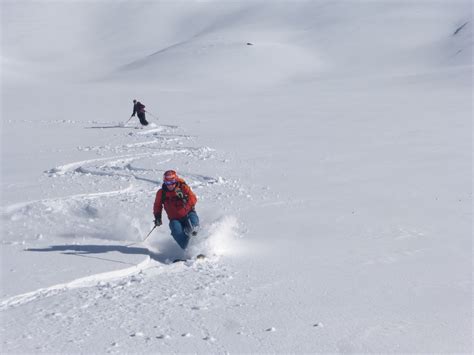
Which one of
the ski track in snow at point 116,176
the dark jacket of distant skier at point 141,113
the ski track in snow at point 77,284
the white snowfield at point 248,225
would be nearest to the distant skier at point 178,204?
the white snowfield at point 248,225

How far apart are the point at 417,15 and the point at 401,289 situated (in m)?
60.2

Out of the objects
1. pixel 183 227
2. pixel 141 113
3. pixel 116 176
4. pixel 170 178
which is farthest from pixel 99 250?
pixel 141 113

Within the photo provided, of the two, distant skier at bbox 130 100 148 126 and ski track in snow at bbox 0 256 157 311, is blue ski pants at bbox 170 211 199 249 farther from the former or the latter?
distant skier at bbox 130 100 148 126

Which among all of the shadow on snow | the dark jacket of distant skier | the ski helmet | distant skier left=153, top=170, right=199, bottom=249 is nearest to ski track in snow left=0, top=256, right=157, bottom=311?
the shadow on snow

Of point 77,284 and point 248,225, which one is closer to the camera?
point 77,284

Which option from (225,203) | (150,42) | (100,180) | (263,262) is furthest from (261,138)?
(150,42)

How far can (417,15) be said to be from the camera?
61.3 meters

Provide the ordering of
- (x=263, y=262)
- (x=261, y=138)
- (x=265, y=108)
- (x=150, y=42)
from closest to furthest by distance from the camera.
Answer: (x=263, y=262) → (x=261, y=138) → (x=265, y=108) → (x=150, y=42)

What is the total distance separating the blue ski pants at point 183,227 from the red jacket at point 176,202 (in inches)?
2.6

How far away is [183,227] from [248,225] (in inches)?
49.9

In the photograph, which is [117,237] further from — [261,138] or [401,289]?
[261,138]

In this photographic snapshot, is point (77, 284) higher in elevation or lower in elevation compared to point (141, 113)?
lower

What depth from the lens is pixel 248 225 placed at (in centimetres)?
880

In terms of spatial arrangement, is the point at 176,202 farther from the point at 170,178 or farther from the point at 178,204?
the point at 170,178
